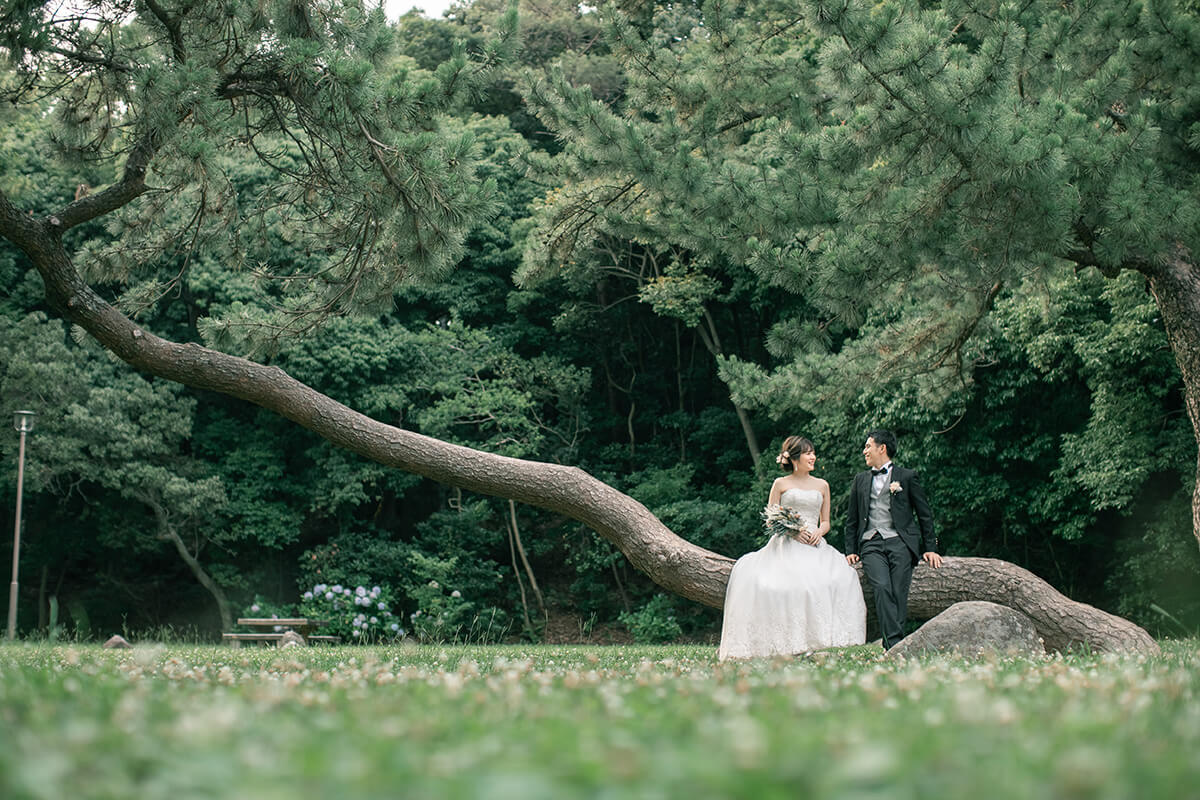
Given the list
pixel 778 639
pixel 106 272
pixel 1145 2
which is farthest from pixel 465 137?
pixel 1145 2

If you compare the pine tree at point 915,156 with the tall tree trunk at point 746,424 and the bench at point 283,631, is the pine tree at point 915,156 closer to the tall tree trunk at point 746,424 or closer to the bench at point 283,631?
the tall tree trunk at point 746,424

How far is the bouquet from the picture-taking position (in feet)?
27.3

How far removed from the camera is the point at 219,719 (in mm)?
1895

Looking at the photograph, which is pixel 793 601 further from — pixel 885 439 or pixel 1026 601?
pixel 1026 601

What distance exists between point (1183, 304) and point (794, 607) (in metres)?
5.29

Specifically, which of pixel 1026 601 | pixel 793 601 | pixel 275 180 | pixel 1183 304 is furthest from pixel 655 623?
pixel 275 180

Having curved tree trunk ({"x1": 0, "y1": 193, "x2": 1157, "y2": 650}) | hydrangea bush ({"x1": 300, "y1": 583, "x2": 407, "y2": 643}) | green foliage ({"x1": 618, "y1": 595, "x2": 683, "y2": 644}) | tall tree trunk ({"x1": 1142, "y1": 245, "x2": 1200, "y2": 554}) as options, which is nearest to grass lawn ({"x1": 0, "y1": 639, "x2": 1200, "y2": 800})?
curved tree trunk ({"x1": 0, "y1": 193, "x2": 1157, "y2": 650})

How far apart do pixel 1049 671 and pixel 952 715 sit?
2.38m

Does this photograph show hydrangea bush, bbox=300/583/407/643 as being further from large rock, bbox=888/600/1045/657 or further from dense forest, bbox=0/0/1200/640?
large rock, bbox=888/600/1045/657

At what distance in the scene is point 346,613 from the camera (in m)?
20.3

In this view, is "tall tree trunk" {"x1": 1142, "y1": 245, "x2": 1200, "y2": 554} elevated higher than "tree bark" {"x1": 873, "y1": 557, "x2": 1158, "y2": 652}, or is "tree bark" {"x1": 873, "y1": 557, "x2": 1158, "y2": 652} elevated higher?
"tall tree trunk" {"x1": 1142, "y1": 245, "x2": 1200, "y2": 554}

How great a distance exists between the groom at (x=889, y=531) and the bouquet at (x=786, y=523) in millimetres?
408

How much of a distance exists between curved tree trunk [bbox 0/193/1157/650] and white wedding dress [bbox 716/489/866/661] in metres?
0.59

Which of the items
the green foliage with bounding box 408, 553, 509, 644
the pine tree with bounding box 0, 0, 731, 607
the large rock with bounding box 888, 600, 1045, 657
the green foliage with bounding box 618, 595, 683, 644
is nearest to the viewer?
the large rock with bounding box 888, 600, 1045, 657
